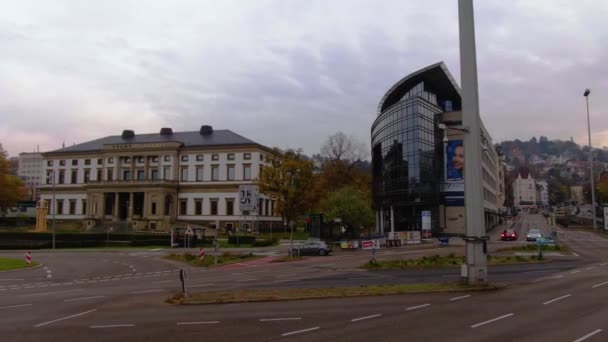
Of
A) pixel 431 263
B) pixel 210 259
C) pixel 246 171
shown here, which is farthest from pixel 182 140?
pixel 431 263

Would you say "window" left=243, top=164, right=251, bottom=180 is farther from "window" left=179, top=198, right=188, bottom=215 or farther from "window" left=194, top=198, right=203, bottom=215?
"window" left=179, top=198, right=188, bottom=215

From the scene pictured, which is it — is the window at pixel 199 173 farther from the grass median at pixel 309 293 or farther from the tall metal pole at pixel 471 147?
the tall metal pole at pixel 471 147

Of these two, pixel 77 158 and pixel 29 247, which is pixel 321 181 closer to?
pixel 29 247

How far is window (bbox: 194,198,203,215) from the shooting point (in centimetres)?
9320

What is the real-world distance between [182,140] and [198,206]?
1482 centimetres

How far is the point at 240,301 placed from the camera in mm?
17609

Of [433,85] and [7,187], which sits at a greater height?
[433,85]

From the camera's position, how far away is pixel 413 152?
221 feet

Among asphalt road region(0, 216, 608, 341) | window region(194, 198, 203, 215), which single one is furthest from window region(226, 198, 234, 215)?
asphalt road region(0, 216, 608, 341)

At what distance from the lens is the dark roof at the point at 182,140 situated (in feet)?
311

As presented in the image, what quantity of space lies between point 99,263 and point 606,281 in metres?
34.5

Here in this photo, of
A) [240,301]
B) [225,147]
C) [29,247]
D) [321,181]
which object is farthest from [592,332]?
[225,147]

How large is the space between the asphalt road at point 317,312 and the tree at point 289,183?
4372 cm

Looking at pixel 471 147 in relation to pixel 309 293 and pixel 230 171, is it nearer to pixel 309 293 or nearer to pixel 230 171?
pixel 309 293
